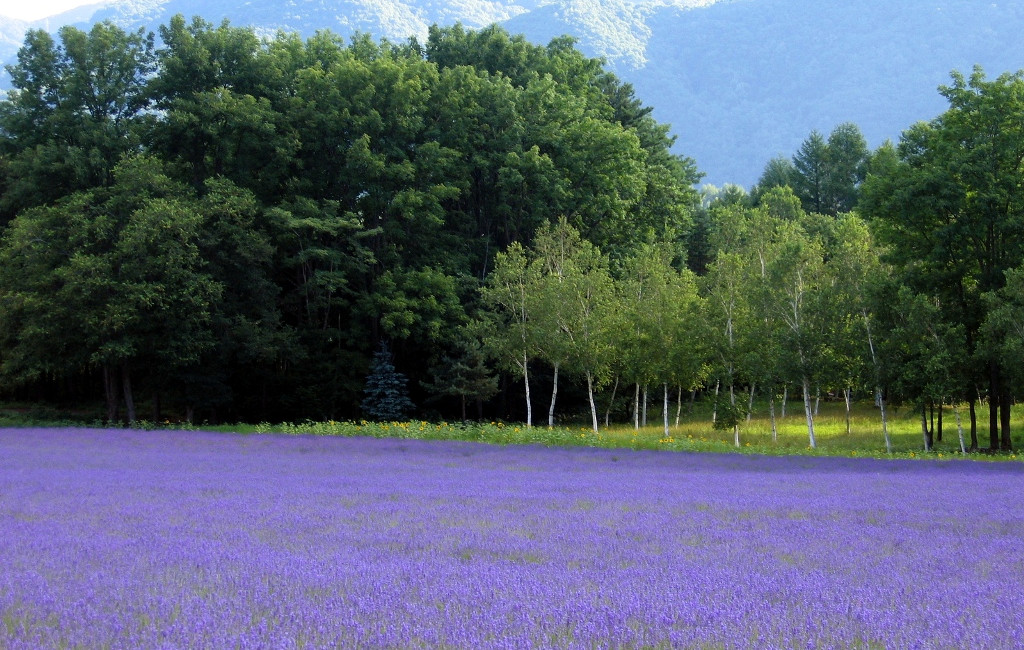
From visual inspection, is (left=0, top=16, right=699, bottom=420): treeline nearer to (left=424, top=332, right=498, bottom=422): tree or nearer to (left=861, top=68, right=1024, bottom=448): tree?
(left=424, top=332, right=498, bottom=422): tree

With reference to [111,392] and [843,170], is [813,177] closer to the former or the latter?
[843,170]

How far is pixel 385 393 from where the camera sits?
42.6 metres

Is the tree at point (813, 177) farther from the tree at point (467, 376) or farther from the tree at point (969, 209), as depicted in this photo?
the tree at point (969, 209)

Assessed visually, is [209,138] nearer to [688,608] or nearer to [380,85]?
[380,85]

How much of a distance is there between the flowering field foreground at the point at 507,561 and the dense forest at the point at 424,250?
1759 centimetres

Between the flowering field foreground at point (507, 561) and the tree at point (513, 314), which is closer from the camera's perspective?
the flowering field foreground at point (507, 561)

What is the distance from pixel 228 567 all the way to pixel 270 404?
1560 inches

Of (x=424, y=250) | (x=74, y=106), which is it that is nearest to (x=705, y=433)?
(x=424, y=250)

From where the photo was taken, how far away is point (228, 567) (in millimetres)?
7520

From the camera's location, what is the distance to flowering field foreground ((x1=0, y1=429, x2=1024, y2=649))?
5531 mm

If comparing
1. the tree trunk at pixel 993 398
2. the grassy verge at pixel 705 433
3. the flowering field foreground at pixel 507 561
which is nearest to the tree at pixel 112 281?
the grassy verge at pixel 705 433

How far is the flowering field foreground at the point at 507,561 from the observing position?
218 inches

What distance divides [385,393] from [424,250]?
29.1 feet

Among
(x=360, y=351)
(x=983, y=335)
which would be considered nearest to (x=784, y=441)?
(x=983, y=335)
